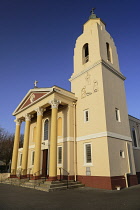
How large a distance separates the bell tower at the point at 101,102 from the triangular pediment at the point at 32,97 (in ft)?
10.9

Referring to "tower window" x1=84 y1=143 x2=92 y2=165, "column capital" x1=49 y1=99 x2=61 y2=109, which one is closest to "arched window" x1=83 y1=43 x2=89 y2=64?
"column capital" x1=49 y1=99 x2=61 y2=109

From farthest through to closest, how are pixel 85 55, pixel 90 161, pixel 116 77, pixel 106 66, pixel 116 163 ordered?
pixel 85 55 < pixel 116 77 < pixel 106 66 < pixel 90 161 < pixel 116 163

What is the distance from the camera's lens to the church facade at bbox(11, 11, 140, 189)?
494 inches

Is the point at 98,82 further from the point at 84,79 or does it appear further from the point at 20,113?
the point at 20,113

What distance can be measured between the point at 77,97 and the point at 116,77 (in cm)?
466

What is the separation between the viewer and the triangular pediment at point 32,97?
16269 millimetres

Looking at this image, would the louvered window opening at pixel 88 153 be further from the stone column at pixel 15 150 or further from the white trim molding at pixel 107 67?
the stone column at pixel 15 150

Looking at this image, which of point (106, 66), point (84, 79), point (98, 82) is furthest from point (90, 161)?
point (106, 66)

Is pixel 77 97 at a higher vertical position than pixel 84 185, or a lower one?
higher

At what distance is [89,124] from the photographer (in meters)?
14.3

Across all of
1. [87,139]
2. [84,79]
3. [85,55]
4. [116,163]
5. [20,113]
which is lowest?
[116,163]

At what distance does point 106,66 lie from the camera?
51.8 ft

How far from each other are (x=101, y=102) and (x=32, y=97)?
8360 millimetres

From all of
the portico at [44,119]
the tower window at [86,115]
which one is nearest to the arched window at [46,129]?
the portico at [44,119]
